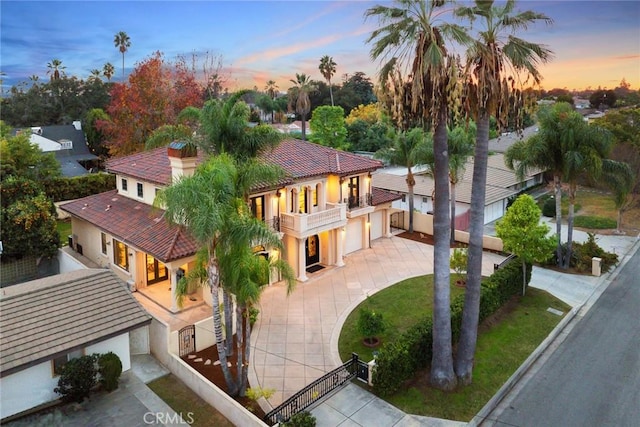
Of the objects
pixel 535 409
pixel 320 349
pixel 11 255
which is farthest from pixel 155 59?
pixel 535 409

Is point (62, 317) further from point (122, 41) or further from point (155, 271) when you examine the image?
point (122, 41)

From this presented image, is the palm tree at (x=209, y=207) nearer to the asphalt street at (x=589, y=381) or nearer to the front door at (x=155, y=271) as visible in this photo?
the asphalt street at (x=589, y=381)

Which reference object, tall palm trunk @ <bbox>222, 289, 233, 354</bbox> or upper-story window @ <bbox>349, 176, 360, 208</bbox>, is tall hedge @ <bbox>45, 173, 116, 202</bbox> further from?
tall palm trunk @ <bbox>222, 289, 233, 354</bbox>

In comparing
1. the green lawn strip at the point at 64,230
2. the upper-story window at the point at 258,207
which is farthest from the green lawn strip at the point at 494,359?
the green lawn strip at the point at 64,230

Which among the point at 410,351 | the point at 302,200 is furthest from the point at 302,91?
the point at 410,351

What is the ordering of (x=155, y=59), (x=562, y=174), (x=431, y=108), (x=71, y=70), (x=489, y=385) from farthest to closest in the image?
(x=71, y=70), (x=155, y=59), (x=562, y=174), (x=489, y=385), (x=431, y=108)

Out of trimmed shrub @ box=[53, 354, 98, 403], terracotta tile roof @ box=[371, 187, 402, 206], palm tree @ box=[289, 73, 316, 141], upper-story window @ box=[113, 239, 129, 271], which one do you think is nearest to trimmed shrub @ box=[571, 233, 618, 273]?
terracotta tile roof @ box=[371, 187, 402, 206]

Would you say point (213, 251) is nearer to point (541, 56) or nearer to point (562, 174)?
point (541, 56)
